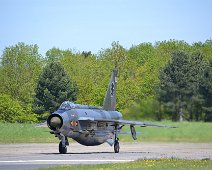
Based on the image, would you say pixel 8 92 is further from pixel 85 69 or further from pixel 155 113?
pixel 155 113

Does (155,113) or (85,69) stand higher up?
(85,69)

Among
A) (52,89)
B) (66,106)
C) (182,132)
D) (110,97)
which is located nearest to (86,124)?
(66,106)

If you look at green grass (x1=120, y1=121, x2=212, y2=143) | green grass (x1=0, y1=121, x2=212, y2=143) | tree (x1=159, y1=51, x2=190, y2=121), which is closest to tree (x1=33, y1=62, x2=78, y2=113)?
green grass (x1=0, y1=121, x2=212, y2=143)

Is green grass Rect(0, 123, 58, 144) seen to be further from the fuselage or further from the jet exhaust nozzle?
the jet exhaust nozzle

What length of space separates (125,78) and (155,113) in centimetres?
6371

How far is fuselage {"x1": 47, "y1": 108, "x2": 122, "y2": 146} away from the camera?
3784 centimetres

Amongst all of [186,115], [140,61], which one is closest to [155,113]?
[186,115]

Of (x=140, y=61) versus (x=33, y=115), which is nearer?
(x=33, y=115)

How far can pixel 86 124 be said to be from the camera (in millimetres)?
39844

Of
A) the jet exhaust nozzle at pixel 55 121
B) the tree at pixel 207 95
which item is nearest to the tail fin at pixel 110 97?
the tree at pixel 207 95

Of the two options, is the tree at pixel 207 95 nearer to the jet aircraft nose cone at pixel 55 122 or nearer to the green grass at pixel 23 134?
the jet aircraft nose cone at pixel 55 122

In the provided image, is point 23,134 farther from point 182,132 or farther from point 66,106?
point 66,106

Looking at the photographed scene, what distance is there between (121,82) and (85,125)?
189 feet

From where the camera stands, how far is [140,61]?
133500 mm
